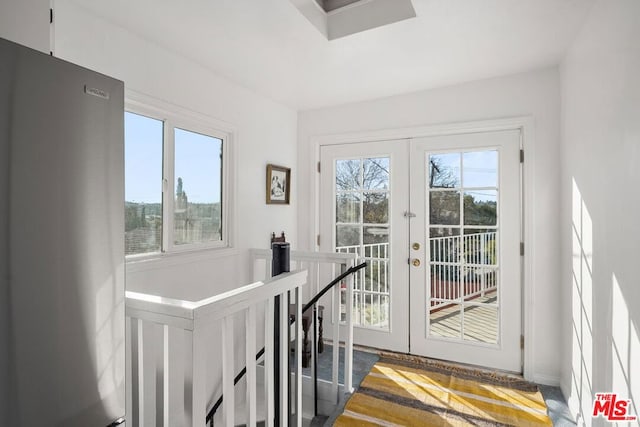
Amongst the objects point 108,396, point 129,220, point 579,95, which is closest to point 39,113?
point 108,396

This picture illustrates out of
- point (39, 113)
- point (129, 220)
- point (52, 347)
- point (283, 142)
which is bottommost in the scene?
point (52, 347)

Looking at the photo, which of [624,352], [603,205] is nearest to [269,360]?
[624,352]

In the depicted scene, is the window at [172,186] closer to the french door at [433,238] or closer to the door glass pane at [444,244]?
the french door at [433,238]

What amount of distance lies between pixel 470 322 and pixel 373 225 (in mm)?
1153

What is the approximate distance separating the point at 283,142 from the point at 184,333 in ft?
6.22

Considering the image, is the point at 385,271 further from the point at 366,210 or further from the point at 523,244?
the point at 523,244

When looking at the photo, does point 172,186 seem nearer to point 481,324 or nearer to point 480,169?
point 480,169

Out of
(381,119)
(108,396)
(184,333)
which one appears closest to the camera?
(108,396)

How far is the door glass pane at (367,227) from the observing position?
3186 millimetres

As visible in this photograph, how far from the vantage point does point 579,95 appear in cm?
202

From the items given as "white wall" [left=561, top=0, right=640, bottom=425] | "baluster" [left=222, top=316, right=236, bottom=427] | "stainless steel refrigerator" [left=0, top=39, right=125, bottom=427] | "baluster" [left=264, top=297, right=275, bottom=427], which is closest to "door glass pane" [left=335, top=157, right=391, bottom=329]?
"white wall" [left=561, top=0, right=640, bottom=425]

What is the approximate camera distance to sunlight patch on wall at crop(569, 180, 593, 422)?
1853 mm

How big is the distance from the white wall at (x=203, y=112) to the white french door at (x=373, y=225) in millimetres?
413

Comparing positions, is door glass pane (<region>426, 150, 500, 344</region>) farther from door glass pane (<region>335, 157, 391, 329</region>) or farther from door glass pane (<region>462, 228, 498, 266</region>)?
door glass pane (<region>335, 157, 391, 329</region>)
